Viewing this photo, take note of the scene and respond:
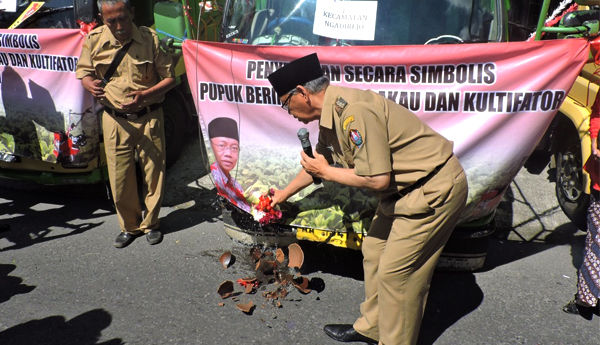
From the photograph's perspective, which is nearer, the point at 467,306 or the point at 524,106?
the point at 524,106

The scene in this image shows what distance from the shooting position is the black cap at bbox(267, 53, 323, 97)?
2697 mm

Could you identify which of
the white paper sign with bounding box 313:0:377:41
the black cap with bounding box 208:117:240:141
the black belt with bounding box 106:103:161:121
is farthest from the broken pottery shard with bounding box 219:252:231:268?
the white paper sign with bounding box 313:0:377:41

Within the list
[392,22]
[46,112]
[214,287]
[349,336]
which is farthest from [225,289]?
[46,112]

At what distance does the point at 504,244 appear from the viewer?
4.66 meters

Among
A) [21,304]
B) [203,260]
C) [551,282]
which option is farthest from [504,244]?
[21,304]

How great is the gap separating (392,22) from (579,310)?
234 cm

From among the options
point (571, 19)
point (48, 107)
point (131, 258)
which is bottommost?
point (131, 258)

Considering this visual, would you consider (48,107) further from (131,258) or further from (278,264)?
(278,264)

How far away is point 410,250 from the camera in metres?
2.86

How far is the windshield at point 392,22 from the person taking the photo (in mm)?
4051

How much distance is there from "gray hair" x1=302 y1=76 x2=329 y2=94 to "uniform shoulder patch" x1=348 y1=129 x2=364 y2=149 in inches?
11.4

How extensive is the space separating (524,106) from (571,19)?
679 mm

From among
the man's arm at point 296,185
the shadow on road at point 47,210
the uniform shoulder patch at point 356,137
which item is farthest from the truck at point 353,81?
the shadow on road at point 47,210

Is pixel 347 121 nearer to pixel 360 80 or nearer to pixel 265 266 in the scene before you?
pixel 360 80
